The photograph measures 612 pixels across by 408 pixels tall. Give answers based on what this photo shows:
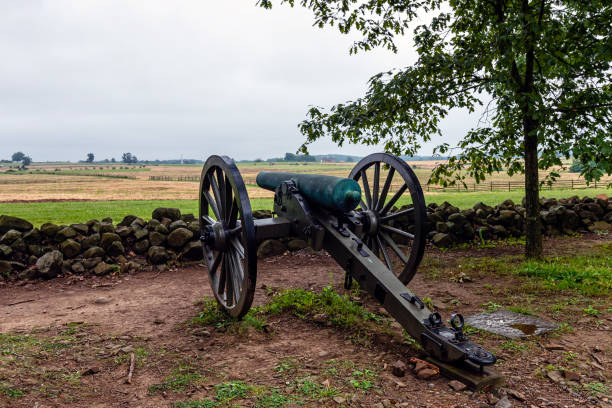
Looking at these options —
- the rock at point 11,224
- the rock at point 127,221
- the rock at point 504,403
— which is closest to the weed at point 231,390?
the rock at point 504,403

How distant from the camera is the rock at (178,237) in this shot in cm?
770

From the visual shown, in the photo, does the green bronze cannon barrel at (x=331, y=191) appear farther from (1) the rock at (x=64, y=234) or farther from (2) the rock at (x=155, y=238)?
(1) the rock at (x=64, y=234)

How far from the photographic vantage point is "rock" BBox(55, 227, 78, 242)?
7.26 meters

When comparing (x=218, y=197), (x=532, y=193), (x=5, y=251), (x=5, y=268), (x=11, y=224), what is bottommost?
(x=5, y=268)

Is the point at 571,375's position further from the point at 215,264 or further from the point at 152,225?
the point at 152,225

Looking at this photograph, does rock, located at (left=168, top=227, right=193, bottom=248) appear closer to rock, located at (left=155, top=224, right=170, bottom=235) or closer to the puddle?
rock, located at (left=155, top=224, right=170, bottom=235)

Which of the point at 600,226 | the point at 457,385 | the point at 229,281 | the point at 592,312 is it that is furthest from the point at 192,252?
the point at 600,226

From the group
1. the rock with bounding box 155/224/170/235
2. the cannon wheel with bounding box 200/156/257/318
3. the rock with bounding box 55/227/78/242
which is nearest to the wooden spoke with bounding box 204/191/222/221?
the cannon wheel with bounding box 200/156/257/318

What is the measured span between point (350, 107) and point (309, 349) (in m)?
4.72

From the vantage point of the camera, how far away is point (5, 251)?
22.4ft

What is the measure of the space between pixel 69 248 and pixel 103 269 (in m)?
0.71

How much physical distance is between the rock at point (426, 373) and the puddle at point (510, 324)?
1.29m

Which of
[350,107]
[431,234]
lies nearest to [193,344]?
[350,107]


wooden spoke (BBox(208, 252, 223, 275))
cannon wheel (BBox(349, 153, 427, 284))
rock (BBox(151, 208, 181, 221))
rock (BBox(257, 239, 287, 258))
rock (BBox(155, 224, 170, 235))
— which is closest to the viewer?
cannon wheel (BBox(349, 153, 427, 284))
